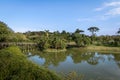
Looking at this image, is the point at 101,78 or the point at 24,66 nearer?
the point at 24,66

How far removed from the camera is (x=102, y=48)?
5906 centimetres

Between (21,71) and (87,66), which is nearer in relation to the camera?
(21,71)

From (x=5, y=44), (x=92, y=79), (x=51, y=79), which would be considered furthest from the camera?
(x=5, y=44)

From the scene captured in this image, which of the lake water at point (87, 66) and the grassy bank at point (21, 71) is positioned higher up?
the grassy bank at point (21, 71)

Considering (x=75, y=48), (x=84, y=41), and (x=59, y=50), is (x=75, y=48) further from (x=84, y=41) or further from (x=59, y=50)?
(x=59, y=50)

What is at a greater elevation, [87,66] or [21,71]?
[21,71]

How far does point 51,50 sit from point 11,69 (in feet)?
142

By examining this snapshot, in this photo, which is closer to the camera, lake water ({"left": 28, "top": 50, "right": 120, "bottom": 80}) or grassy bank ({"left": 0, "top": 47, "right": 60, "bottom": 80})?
grassy bank ({"left": 0, "top": 47, "right": 60, "bottom": 80})

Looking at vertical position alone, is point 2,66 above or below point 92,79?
above

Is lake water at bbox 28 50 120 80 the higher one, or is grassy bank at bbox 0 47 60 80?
grassy bank at bbox 0 47 60 80

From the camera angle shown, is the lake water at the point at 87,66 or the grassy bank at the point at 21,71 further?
the lake water at the point at 87,66

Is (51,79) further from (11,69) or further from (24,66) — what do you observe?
(11,69)

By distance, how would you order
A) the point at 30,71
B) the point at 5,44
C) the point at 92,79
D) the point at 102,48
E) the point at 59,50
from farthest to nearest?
1. the point at 102,48
2. the point at 59,50
3. the point at 5,44
4. the point at 92,79
5. the point at 30,71

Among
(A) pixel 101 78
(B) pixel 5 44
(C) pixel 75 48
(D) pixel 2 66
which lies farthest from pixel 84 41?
(D) pixel 2 66
